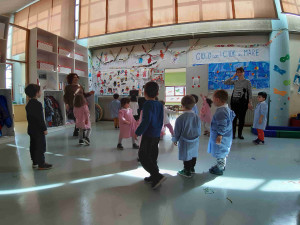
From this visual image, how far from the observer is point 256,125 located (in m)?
3.63

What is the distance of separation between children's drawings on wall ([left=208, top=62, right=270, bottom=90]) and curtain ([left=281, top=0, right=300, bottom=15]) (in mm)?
1526

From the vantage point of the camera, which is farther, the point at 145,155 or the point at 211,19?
the point at 211,19

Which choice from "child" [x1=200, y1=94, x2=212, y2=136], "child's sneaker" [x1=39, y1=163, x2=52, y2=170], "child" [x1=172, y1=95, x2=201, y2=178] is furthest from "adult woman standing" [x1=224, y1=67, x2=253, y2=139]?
"child's sneaker" [x1=39, y1=163, x2=52, y2=170]

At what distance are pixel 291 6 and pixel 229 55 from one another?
2060 millimetres

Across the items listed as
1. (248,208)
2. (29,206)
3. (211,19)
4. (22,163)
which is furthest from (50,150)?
(211,19)

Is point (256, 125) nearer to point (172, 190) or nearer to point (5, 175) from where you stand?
point (172, 190)

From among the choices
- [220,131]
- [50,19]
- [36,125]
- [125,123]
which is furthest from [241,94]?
[50,19]

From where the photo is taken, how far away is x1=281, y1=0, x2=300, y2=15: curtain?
17.9 ft

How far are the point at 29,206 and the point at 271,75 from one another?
5.97 meters

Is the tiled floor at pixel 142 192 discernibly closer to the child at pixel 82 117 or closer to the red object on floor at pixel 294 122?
the child at pixel 82 117

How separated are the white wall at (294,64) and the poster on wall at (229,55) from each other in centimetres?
67

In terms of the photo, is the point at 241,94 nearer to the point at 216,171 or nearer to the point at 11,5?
the point at 216,171

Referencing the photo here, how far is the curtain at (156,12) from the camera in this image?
18.2 feet

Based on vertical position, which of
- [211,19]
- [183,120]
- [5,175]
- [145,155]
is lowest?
[5,175]
